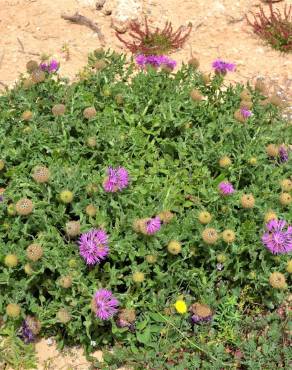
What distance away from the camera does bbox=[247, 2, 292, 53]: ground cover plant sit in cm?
590

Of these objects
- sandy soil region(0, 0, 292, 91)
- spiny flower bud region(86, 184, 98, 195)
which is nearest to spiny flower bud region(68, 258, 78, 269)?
spiny flower bud region(86, 184, 98, 195)

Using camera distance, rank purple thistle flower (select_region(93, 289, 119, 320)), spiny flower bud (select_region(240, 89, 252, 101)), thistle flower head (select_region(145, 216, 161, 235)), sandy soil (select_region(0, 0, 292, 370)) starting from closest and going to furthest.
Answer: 1. purple thistle flower (select_region(93, 289, 119, 320))
2. thistle flower head (select_region(145, 216, 161, 235))
3. spiny flower bud (select_region(240, 89, 252, 101))
4. sandy soil (select_region(0, 0, 292, 370))

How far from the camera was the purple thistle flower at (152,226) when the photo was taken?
285 cm

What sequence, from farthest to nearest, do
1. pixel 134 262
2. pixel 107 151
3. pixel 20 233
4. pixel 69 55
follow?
pixel 69 55
pixel 107 151
pixel 20 233
pixel 134 262

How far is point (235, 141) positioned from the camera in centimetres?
359

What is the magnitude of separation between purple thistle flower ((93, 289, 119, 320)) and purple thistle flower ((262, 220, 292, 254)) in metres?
0.86

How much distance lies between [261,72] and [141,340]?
358 centimetres

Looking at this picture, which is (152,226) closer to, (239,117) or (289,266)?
(289,266)

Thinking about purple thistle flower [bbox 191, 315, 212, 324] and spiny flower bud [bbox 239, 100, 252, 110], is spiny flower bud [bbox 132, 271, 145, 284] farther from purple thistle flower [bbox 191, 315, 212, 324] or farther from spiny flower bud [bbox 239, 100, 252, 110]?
spiny flower bud [bbox 239, 100, 252, 110]

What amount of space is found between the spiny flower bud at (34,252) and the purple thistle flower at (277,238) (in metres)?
1.19

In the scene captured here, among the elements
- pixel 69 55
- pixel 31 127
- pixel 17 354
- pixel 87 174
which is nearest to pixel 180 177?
pixel 87 174

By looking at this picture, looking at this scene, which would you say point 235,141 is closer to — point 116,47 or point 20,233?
point 20,233

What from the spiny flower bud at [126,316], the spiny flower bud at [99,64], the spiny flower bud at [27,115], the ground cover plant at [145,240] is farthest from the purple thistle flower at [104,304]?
the spiny flower bud at [99,64]

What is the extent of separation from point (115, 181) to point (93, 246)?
0.39 meters
